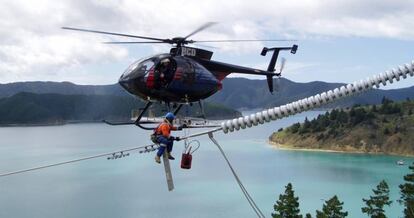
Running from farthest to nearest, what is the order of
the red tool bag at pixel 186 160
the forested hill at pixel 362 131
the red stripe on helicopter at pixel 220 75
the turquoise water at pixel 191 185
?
the forested hill at pixel 362 131 < the turquoise water at pixel 191 185 < the red stripe on helicopter at pixel 220 75 < the red tool bag at pixel 186 160

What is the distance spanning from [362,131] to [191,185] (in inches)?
3279

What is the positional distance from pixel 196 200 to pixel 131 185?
18545mm

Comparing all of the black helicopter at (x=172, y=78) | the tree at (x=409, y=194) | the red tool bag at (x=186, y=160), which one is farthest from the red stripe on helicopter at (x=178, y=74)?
the tree at (x=409, y=194)

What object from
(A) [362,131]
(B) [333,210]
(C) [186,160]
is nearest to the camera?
(C) [186,160]

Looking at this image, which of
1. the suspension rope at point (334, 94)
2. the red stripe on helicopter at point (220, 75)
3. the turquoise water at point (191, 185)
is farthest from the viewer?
the turquoise water at point (191, 185)

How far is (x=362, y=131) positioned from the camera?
151375 millimetres

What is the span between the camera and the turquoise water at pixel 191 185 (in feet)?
215

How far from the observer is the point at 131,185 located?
84.8 metres

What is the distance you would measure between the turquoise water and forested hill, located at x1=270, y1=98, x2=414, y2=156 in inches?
429

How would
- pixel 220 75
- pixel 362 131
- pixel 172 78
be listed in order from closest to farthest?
pixel 172 78 → pixel 220 75 → pixel 362 131

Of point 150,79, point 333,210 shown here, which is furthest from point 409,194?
point 150,79

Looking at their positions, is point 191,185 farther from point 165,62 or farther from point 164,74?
point 165,62

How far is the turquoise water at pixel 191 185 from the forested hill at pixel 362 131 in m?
10.9

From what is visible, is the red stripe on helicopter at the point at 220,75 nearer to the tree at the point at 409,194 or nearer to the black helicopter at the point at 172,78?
the black helicopter at the point at 172,78
